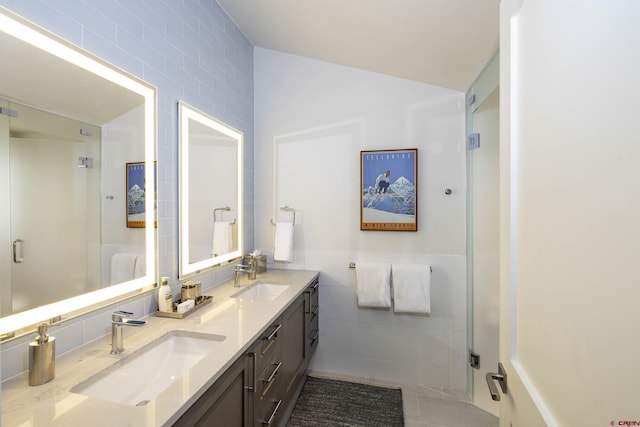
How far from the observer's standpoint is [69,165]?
43.4 inches

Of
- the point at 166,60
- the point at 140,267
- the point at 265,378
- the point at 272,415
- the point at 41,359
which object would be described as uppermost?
the point at 166,60

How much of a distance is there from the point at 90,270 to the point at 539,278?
154 cm

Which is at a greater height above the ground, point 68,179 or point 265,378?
point 68,179

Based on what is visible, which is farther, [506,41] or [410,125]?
[410,125]

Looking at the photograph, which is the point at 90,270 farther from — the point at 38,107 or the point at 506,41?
the point at 506,41

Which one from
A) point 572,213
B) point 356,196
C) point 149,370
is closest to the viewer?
point 572,213

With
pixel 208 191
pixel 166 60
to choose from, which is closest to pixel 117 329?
pixel 208 191

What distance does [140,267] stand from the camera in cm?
140

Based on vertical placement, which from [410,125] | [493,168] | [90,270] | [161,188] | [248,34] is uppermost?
[248,34]

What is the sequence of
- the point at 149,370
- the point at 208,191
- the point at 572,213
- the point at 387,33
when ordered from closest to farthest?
1. the point at 572,213
2. the point at 149,370
3. the point at 387,33
4. the point at 208,191

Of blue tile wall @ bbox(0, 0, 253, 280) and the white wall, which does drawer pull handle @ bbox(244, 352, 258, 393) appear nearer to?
blue tile wall @ bbox(0, 0, 253, 280)

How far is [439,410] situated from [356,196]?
Result: 1.67 meters

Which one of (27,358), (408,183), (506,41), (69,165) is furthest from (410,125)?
(27,358)

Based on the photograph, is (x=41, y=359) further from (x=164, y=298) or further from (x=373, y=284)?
(x=373, y=284)
